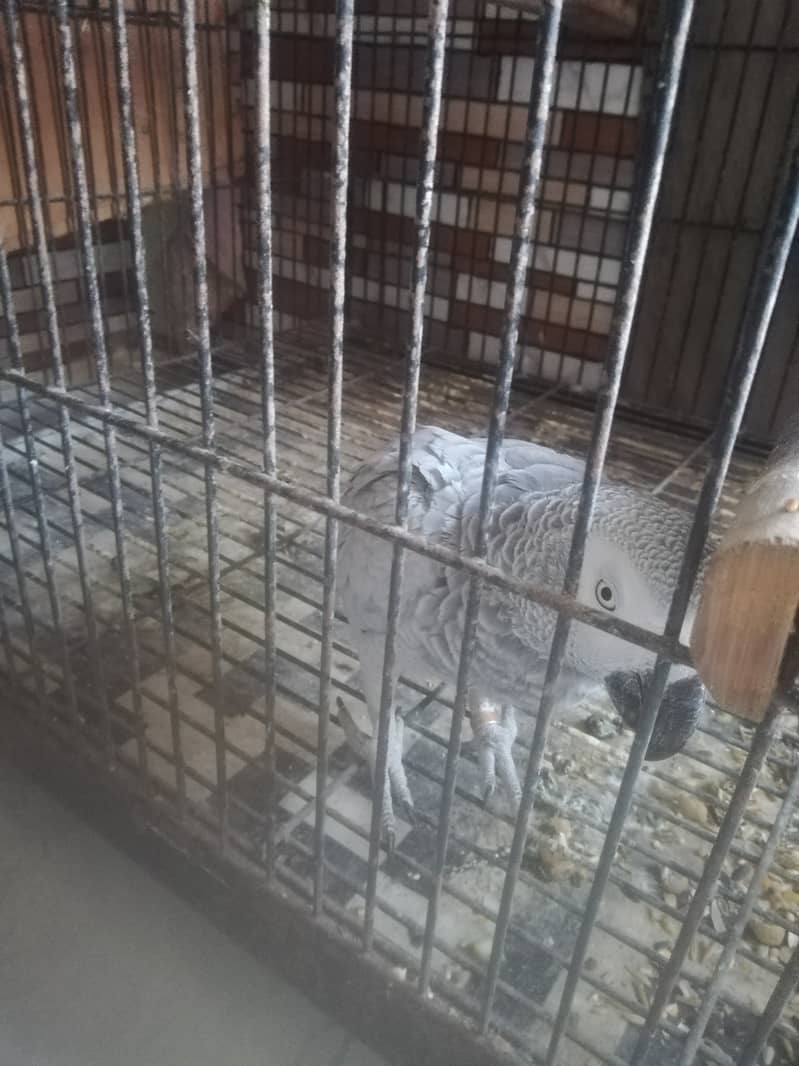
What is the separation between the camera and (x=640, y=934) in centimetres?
113

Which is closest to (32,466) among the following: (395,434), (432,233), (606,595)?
(606,595)

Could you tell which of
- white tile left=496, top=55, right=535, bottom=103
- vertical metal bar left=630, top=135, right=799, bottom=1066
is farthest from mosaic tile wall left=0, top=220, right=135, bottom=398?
vertical metal bar left=630, top=135, right=799, bottom=1066

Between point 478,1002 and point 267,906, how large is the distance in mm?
324

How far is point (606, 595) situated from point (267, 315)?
1.50 feet

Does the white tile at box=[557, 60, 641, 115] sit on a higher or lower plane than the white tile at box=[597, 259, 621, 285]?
higher

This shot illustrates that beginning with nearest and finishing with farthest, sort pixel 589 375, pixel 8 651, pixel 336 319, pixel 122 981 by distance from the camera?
pixel 336 319 < pixel 122 981 < pixel 8 651 < pixel 589 375

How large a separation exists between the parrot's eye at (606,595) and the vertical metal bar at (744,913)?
0.24 meters

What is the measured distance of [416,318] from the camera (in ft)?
2.18

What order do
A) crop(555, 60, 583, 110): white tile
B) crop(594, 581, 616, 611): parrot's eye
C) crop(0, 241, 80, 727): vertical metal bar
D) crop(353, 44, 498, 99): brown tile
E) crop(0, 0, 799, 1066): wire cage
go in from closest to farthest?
crop(0, 0, 799, 1066): wire cage, crop(594, 581, 616, 611): parrot's eye, crop(0, 241, 80, 727): vertical metal bar, crop(555, 60, 583, 110): white tile, crop(353, 44, 498, 99): brown tile

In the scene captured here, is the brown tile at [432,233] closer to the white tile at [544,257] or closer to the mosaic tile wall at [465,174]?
the mosaic tile wall at [465,174]

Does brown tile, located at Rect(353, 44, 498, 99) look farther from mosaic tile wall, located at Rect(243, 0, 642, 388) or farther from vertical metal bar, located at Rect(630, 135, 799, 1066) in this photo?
vertical metal bar, located at Rect(630, 135, 799, 1066)

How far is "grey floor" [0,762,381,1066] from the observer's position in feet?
3.60

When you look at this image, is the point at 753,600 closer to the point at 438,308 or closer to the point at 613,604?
the point at 613,604

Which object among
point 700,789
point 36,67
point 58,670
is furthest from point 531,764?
point 36,67
